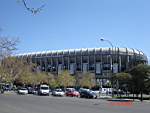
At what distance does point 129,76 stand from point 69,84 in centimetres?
6338

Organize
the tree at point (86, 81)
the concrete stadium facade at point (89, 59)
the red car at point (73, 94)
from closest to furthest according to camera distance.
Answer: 1. the red car at point (73, 94)
2. the tree at point (86, 81)
3. the concrete stadium facade at point (89, 59)

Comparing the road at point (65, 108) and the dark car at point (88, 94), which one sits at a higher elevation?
the dark car at point (88, 94)

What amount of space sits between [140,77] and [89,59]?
98.4 m

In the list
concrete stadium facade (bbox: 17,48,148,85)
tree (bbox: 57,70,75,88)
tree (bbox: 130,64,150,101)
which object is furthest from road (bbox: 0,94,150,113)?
concrete stadium facade (bbox: 17,48,148,85)

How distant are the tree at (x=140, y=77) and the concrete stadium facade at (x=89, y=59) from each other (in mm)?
82363

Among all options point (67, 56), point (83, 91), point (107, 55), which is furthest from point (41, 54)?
point (83, 91)

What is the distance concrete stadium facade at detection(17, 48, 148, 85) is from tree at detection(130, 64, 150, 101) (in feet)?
270

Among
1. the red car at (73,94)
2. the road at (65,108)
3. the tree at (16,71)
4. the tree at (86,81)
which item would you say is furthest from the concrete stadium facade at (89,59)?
the road at (65,108)

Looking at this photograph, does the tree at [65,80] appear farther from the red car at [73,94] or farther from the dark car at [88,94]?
the dark car at [88,94]

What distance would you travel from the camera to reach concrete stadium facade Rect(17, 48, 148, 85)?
152875 mm

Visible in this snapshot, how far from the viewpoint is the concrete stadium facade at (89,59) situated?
152875mm

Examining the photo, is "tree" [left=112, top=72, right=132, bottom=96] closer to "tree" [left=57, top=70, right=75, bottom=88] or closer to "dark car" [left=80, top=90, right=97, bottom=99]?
"dark car" [left=80, top=90, right=97, bottom=99]

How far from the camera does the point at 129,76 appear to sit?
6306cm

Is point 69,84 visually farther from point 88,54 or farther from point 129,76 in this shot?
point 129,76
